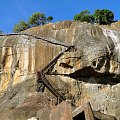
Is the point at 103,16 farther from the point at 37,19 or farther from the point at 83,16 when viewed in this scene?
the point at 37,19

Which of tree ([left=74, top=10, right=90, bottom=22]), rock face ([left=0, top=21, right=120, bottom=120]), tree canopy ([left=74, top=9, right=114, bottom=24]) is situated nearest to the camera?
rock face ([left=0, top=21, right=120, bottom=120])

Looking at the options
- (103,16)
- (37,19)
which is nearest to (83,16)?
(103,16)

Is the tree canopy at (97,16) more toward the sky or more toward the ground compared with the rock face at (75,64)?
more toward the sky

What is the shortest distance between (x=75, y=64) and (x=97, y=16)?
2485 cm

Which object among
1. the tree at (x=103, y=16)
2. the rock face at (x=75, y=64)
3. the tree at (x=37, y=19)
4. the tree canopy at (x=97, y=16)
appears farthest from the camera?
the tree at (x=37, y=19)

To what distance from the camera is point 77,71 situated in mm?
33969

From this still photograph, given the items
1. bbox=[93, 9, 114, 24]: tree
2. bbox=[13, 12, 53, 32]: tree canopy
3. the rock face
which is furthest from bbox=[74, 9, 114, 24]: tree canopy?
the rock face

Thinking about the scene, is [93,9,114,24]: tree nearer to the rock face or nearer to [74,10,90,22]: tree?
[74,10,90,22]: tree

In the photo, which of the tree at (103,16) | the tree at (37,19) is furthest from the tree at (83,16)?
the tree at (37,19)

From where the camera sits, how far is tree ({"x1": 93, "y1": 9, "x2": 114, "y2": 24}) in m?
56.4

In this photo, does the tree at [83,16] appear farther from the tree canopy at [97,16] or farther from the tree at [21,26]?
the tree at [21,26]

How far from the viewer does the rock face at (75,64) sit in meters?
33.3

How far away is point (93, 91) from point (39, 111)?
38.6 feet

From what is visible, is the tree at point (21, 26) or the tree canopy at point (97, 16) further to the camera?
the tree at point (21, 26)
